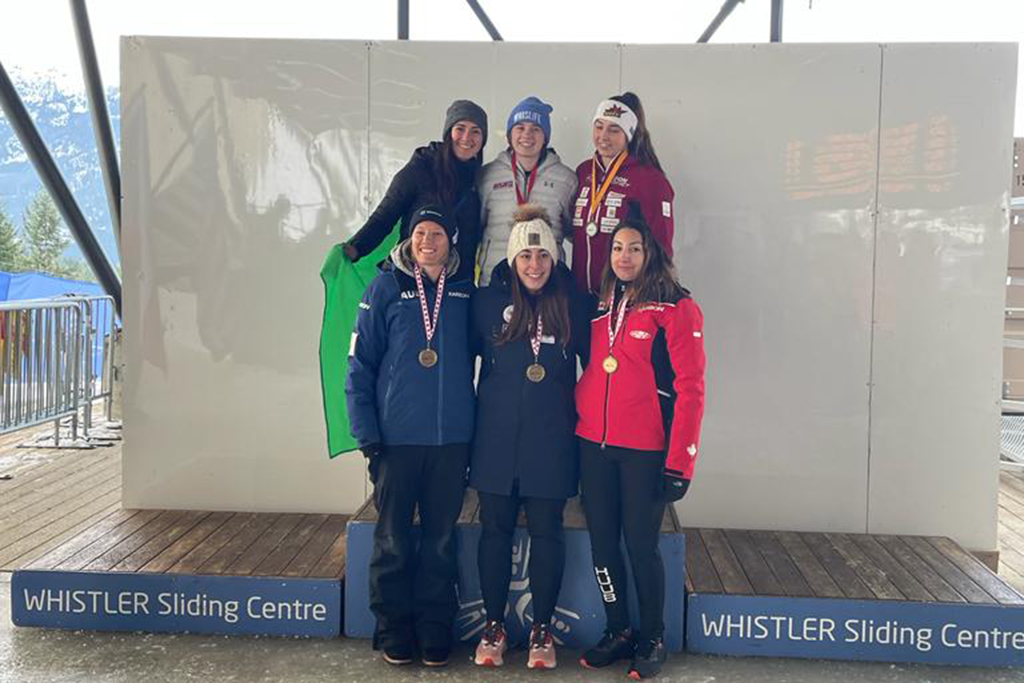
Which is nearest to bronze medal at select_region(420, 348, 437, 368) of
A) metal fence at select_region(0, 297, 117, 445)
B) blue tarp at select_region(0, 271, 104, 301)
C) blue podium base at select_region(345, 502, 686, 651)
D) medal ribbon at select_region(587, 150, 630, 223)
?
blue podium base at select_region(345, 502, 686, 651)

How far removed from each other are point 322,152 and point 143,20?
21.9 metres

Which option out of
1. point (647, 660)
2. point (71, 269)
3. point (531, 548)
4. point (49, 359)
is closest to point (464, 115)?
point (531, 548)

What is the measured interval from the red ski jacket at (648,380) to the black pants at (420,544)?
0.50m

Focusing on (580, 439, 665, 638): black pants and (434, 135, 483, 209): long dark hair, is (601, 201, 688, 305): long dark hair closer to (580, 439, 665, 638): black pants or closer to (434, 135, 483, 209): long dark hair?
(580, 439, 665, 638): black pants

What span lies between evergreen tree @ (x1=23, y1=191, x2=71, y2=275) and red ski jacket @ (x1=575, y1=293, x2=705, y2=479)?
47.4 metres

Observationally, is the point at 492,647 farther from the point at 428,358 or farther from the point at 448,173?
the point at 448,173

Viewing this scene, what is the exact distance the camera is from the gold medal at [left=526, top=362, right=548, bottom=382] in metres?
2.87

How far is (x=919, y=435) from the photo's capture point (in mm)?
4016

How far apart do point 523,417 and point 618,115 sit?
1.23 m

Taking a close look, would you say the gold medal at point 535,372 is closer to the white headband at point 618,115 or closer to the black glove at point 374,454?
the black glove at point 374,454

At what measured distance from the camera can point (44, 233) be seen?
45.0m

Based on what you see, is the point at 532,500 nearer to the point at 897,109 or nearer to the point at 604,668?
the point at 604,668

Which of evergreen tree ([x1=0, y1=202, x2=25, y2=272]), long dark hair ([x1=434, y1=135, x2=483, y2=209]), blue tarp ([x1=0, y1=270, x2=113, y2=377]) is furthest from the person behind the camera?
evergreen tree ([x1=0, y1=202, x2=25, y2=272])

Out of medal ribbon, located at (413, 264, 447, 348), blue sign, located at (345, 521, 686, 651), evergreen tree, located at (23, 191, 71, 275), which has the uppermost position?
evergreen tree, located at (23, 191, 71, 275)
